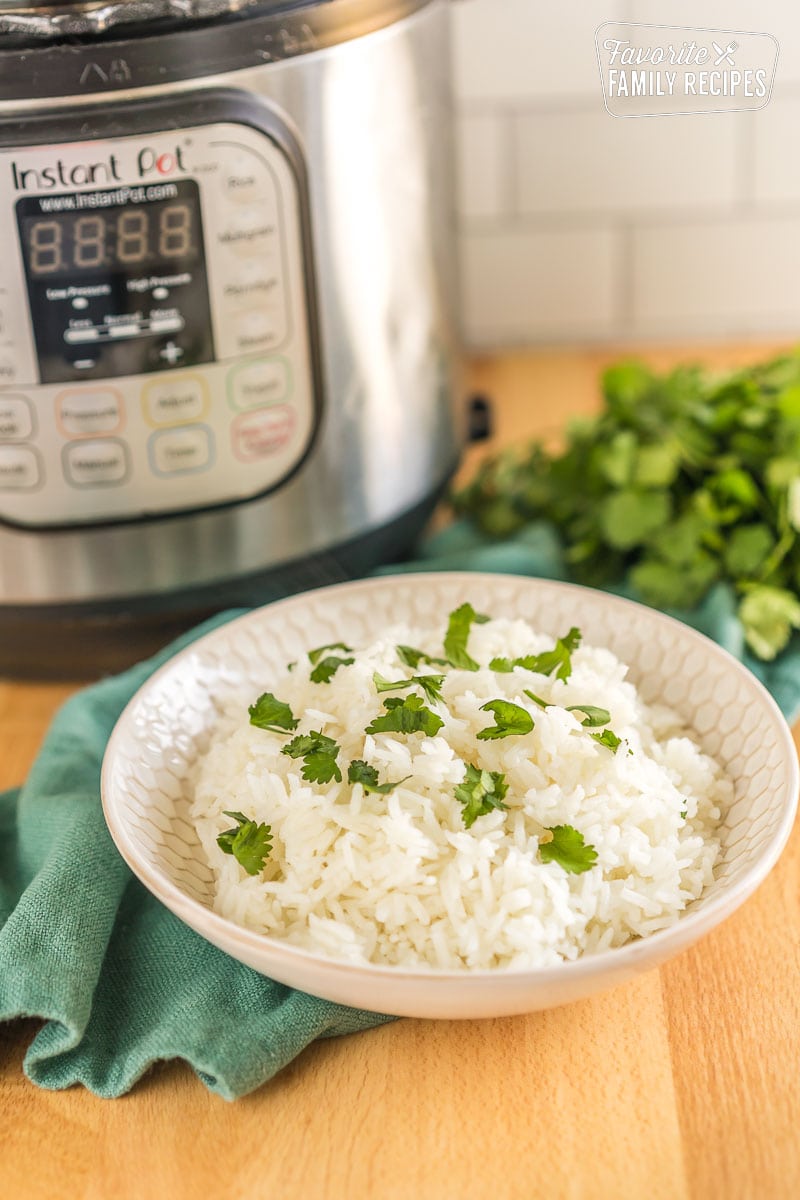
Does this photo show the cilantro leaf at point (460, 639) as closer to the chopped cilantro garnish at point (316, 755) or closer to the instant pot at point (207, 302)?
the chopped cilantro garnish at point (316, 755)

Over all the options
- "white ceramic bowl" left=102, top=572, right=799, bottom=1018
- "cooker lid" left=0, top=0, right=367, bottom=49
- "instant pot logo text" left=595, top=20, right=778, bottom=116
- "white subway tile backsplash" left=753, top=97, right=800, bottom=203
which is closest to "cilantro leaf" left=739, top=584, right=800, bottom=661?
"white ceramic bowl" left=102, top=572, right=799, bottom=1018

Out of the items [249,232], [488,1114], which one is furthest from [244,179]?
[488,1114]

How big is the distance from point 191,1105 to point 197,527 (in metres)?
0.42

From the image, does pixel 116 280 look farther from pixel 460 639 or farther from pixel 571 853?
pixel 571 853

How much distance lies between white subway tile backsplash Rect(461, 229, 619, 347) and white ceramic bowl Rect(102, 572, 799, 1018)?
680mm

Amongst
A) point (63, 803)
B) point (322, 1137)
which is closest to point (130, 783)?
point (63, 803)

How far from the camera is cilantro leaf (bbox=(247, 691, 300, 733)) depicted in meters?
0.74

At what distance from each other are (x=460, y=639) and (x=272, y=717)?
13cm

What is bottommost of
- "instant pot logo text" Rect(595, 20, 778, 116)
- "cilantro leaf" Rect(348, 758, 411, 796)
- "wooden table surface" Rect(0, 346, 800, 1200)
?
"wooden table surface" Rect(0, 346, 800, 1200)

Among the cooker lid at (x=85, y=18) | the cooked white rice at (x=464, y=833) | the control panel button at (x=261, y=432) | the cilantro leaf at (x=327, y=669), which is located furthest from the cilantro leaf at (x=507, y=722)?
the cooker lid at (x=85, y=18)

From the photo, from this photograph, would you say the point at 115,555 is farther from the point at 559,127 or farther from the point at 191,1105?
the point at 559,127

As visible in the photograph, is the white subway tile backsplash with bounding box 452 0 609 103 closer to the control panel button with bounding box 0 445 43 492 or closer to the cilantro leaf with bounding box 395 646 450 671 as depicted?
the control panel button with bounding box 0 445 43 492

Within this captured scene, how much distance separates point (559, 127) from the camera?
1446 mm

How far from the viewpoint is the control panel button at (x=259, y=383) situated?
35.6 inches
